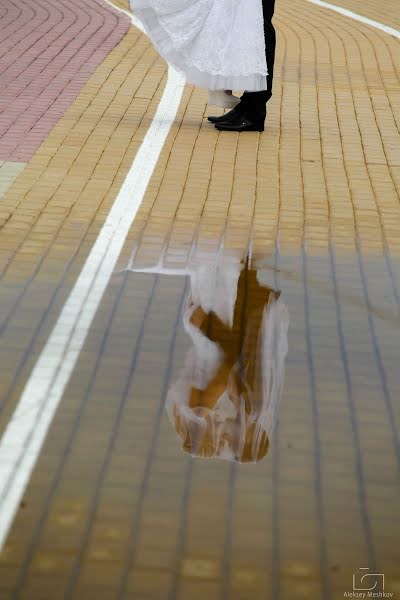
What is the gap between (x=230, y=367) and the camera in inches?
215

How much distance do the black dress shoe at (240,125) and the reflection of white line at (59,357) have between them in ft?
5.23

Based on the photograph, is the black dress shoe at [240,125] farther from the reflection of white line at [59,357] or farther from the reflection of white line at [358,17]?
the reflection of white line at [358,17]

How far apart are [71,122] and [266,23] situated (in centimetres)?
186

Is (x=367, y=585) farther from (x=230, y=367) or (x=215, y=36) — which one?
(x=215, y=36)

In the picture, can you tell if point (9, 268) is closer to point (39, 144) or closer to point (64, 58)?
point (39, 144)

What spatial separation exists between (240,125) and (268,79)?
475mm

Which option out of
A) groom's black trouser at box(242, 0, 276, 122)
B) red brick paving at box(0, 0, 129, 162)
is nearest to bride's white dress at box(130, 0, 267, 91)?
groom's black trouser at box(242, 0, 276, 122)

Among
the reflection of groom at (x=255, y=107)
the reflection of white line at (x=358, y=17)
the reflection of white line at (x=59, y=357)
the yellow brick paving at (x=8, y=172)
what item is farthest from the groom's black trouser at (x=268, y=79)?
the reflection of white line at (x=358, y=17)

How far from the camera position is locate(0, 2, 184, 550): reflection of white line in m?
4.42

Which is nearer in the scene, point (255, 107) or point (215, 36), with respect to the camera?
point (215, 36)

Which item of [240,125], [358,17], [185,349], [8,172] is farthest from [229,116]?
[358,17]

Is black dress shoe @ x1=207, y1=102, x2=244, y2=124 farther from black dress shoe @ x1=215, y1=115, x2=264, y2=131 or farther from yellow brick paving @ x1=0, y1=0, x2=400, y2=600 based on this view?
yellow brick paving @ x1=0, y1=0, x2=400, y2=600

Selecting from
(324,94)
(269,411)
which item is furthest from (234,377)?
(324,94)

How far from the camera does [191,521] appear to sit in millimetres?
4141
